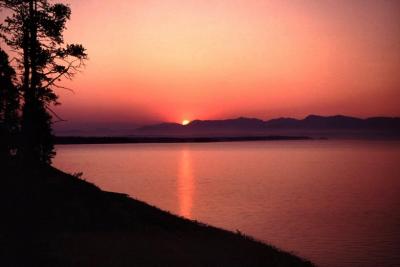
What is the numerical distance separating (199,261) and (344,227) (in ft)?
94.6

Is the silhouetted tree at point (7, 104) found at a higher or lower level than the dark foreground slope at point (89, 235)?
higher

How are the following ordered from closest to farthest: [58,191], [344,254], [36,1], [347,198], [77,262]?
[77,262], [58,191], [36,1], [344,254], [347,198]

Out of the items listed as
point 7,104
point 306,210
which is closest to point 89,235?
point 7,104

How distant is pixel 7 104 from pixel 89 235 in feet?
103

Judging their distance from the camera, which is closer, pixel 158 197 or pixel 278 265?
pixel 278 265

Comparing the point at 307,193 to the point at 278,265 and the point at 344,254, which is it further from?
the point at 278,265

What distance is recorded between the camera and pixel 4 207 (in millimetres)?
21719

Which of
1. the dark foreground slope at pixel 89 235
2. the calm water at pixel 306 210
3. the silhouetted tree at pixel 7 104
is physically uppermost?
the silhouetted tree at pixel 7 104

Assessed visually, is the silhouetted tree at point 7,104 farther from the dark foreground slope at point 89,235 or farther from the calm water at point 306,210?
the calm water at point 306,210

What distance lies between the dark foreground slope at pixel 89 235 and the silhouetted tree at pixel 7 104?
5.68 m

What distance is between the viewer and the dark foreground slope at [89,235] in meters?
17.3

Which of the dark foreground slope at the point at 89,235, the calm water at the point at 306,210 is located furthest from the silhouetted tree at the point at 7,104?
the calm water at the point at 306,210

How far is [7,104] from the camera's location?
4819cm

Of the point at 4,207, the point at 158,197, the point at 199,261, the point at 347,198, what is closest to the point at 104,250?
the point at 199,261
